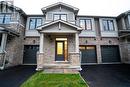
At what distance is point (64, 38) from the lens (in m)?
13.2

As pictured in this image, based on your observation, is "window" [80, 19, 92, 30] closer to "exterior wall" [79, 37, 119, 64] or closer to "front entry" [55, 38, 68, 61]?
"exterior wall" [79, 37, 119, 64]

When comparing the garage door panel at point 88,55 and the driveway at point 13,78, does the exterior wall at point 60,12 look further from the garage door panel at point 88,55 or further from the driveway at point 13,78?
the driveway at point 13,78

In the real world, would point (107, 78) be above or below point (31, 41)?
below

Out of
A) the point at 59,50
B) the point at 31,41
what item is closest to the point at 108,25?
the point at 59,50

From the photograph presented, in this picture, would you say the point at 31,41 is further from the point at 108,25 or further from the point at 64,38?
the point at 108,25

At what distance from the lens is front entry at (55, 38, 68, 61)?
13.1 metres

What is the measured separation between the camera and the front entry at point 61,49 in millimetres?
13062

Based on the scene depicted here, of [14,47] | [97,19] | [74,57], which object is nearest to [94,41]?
[97,19]

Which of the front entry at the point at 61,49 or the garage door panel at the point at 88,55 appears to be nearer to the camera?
the front entry at the point at 61,49

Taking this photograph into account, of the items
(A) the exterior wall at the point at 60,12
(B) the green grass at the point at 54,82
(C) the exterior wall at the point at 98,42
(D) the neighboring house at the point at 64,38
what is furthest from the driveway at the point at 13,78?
(C) the exterior wall at the point at 98,42

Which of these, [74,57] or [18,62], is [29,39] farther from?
[74,57]

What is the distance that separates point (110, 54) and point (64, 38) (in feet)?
23.8

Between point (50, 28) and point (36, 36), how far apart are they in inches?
194

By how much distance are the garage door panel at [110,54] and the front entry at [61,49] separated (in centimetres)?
590
